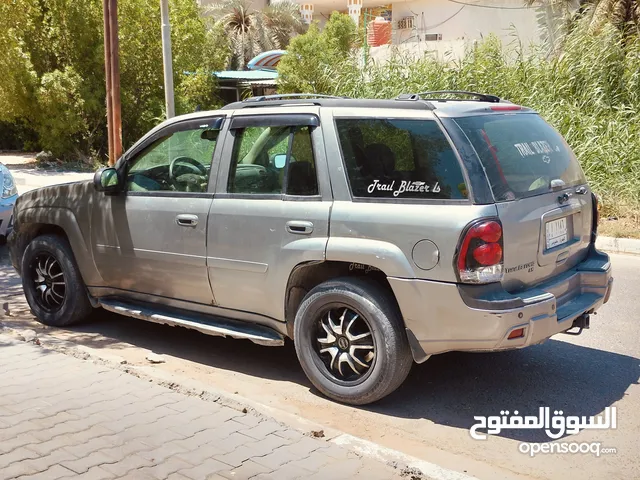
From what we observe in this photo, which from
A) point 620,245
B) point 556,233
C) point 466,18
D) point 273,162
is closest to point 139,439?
point 273,162

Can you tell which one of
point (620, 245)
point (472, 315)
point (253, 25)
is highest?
point (253, 25)

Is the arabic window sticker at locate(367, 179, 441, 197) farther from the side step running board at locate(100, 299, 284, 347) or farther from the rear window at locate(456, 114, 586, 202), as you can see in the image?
the side step running board at locate(100, 299, 284, 347)

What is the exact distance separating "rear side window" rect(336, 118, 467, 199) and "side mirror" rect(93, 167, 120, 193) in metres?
2.01

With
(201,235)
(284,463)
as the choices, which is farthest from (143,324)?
(284,463)

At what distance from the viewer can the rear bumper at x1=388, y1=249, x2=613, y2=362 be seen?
4.33 meters

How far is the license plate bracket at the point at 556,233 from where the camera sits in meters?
4.75

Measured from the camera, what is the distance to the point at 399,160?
15.6ft

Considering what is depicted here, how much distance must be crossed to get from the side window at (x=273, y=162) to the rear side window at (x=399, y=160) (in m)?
0.30

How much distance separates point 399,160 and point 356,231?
528 mm

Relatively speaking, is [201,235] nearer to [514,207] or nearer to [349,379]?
[349,379]

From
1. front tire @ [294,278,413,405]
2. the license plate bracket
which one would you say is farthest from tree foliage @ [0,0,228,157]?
the license plate bracket

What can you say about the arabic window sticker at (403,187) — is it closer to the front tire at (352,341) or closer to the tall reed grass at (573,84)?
the front tire at (352,341)

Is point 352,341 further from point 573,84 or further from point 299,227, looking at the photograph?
point 573,84

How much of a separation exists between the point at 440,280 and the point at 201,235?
1901mm
